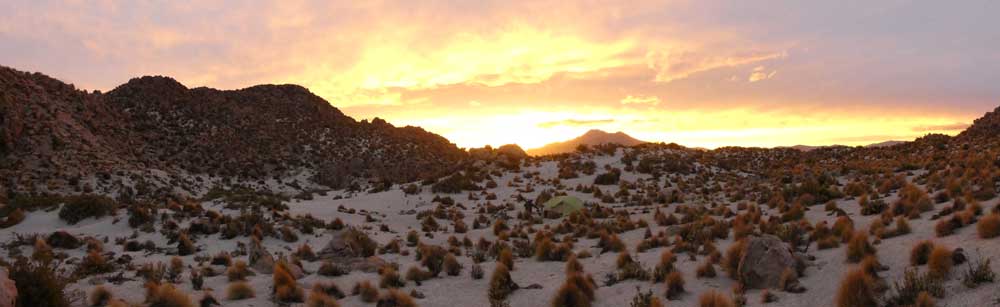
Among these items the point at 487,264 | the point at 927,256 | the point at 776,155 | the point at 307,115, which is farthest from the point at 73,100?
the point at 776,155

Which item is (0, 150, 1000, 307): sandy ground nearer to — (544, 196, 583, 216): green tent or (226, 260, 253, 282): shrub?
(226, 260, 253, 282): shrub

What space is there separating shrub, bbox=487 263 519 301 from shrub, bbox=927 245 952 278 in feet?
25.8

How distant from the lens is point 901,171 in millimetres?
29203

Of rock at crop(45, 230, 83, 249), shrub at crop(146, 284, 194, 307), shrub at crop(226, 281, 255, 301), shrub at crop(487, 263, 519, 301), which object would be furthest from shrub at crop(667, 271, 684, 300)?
rock at crop(45, 230, 83, 249)

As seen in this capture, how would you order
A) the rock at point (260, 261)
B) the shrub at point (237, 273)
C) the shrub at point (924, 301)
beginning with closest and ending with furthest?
the shrub at point (924, 301)
the shrub at point (237, 273)
the rock at point (260, 261)

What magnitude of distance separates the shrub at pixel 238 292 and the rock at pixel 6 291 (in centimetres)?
395

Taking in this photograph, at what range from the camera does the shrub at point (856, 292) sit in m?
8.66

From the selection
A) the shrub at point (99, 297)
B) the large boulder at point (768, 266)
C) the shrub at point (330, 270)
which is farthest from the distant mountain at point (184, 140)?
the large boulder at point (768, 266)

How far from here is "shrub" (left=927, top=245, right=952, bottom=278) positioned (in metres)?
9.09

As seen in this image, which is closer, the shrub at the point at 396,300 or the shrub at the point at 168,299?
the shrub at the point at 168,299

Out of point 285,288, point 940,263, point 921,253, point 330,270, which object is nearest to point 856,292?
point 940,263

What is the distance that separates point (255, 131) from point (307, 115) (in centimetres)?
1125

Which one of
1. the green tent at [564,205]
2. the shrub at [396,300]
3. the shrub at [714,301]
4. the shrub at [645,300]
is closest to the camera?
the shrub at [714,301]

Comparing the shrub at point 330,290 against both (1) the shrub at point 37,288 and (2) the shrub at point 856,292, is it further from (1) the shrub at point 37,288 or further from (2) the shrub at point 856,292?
(2) the shrub at point 856,292
